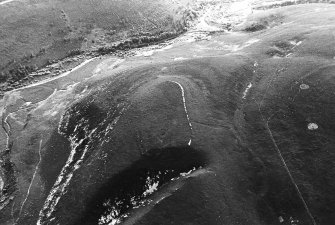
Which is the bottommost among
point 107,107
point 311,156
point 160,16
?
point 311,156

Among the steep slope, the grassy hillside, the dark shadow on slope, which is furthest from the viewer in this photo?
the grassy hillside

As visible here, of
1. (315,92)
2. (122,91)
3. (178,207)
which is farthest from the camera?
(122,91)

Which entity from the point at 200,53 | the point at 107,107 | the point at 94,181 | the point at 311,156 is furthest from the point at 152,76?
the point at 311,156

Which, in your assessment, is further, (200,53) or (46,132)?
(200,53)

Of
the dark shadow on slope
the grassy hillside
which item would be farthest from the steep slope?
the grassy hillside

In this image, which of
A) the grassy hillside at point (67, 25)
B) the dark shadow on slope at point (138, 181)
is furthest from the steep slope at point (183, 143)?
the grassy hillside at point (67, 25)

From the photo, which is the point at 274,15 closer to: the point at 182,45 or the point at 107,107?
the point at 182,45

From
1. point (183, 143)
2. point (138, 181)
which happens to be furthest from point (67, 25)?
point (138, 181)

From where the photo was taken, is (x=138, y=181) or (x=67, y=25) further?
(x=67, y=25)

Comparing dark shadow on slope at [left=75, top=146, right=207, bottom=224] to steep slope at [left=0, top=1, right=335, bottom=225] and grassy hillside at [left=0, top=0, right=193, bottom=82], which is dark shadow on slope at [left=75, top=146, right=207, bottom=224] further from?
grassy hillside at [left=0, top=0, right=193, bottom=82]

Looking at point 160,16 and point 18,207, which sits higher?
point 160,16

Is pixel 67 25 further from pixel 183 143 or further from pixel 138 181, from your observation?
pixel 138 181
